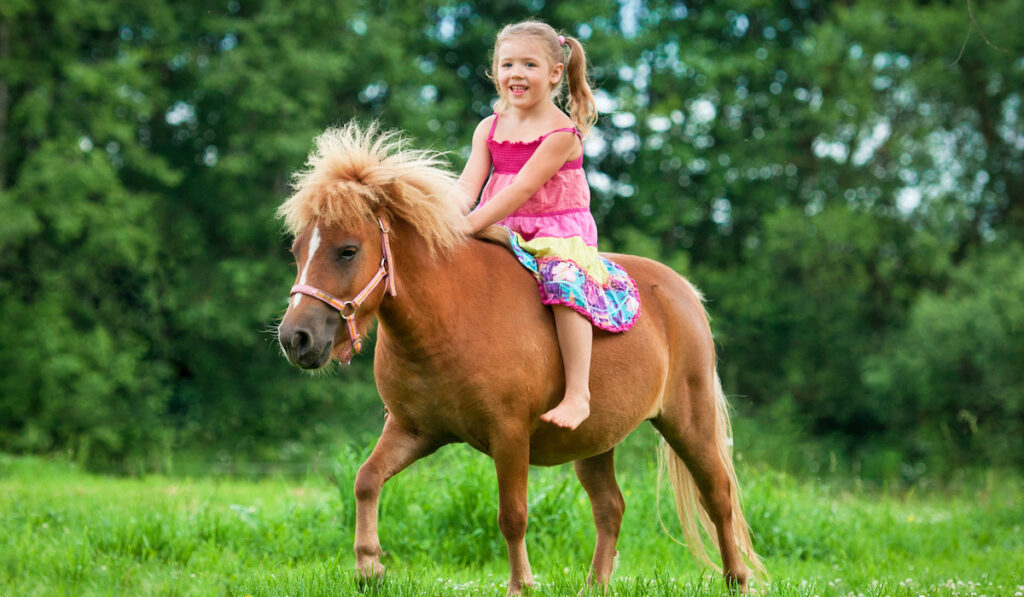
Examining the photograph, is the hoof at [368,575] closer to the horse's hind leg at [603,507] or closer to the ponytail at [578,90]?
the horse's hind leg at [603,507]

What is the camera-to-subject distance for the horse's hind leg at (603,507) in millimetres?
4793

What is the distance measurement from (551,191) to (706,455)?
1.68m

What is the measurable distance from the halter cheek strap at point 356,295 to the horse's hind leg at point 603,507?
185cm

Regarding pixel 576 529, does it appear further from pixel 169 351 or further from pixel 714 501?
pixel 169 351

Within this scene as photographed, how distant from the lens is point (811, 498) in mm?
7824

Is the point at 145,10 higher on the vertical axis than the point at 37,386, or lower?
higher

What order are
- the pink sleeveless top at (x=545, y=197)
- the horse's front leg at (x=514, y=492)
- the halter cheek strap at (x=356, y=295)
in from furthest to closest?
1. the pink sleeveless top at (x=545, y=197)
2. the horse's front leg at (x=514, y=492)
3. the halter cheek strap at (x=356, y=295)

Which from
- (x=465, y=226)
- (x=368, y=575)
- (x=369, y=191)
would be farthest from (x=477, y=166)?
(x=368, y=575)

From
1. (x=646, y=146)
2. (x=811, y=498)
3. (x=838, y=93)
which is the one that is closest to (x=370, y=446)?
(x=811, y=498)

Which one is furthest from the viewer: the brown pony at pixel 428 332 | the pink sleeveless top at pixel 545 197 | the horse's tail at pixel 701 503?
the horse's tail at pixel 701 503

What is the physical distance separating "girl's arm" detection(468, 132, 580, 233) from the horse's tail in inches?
70.3

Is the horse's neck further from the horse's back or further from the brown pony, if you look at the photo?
the horse's back

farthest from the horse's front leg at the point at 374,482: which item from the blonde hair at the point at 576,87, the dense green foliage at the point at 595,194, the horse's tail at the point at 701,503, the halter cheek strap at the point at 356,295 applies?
the dense green foliage at the point at 595,194

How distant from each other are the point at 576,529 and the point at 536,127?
3079 mm
